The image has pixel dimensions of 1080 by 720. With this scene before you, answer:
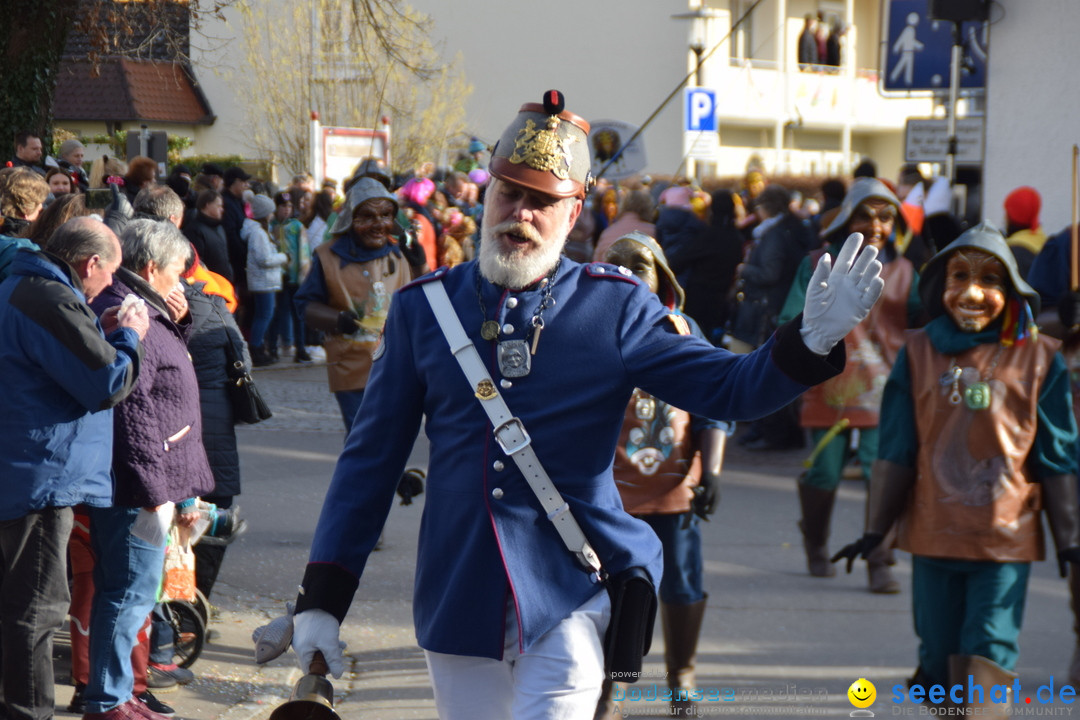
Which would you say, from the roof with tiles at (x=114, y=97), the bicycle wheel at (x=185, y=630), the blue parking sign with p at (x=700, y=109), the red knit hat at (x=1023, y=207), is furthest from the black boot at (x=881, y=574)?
the roof with tiles at (x=114, y=97)

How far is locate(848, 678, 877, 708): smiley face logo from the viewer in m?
5.46

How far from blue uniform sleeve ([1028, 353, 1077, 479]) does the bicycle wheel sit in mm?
3261

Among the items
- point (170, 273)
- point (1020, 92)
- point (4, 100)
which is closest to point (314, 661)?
point (170, 273)

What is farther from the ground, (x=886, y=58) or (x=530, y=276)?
(x=886, y=58)

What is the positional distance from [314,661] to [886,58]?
10993 mm

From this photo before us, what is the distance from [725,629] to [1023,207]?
12.3 feet

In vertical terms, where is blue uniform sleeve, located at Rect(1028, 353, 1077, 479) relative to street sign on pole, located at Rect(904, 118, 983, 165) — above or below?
below

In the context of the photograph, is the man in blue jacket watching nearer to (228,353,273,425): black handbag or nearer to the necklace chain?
(228,353,273,425): black handbag

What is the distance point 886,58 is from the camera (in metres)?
12.7

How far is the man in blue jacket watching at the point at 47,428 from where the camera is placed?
446 centimetres

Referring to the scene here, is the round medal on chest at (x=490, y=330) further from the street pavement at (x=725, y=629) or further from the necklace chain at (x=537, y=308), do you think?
the street pavement at (x=725, y=629)

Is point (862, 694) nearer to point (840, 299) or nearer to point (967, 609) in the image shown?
point (967, 609)

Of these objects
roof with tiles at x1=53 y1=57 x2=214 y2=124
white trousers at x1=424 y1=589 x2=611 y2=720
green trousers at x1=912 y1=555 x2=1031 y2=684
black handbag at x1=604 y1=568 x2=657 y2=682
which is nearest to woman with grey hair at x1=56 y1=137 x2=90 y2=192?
green trousers at x1=912 y1=555 x2=1031 y2=684

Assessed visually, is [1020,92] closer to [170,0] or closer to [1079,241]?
[1079,241]
